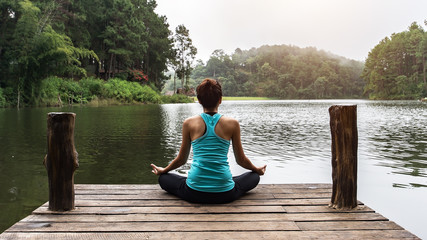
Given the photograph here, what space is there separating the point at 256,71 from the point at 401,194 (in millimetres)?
89347

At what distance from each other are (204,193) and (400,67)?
63128 mm

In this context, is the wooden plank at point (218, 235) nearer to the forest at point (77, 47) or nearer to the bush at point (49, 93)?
the forest at point (77, 47)

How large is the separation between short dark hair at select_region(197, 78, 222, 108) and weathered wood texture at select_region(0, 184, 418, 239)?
852mm

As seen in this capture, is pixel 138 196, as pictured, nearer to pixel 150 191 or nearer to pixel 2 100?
pixel 150 191

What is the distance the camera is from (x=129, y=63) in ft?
119

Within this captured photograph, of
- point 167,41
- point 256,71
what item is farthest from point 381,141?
point 256,71

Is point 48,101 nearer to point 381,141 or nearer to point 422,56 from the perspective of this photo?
point 381,141

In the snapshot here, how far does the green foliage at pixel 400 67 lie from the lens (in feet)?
173

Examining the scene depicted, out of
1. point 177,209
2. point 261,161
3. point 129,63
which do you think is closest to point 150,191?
point 177,209

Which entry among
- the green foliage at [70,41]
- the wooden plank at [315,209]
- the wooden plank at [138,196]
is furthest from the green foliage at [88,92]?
the wooden plank at [315,209]

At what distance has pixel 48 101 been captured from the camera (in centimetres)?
2341

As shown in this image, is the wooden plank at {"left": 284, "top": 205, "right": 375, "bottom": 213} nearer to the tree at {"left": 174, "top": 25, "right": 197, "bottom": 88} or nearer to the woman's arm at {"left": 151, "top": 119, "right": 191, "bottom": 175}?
the woman's arm at {"left": 151, "top": 119, "right": 191, "bottom": 175}

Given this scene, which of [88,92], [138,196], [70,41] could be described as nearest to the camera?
[138,196]

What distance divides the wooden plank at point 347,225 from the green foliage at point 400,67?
57.3m
